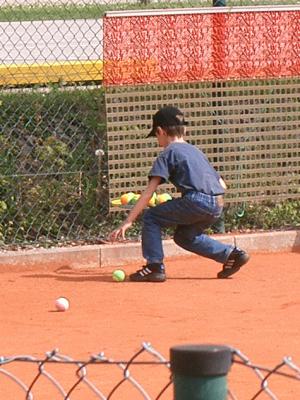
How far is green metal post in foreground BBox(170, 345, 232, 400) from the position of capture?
255cm

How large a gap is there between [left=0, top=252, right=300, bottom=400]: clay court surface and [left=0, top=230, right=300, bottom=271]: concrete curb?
0.08 meters

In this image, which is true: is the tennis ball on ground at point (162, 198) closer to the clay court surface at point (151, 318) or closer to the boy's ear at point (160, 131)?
the clay court surface at point (151, 318)

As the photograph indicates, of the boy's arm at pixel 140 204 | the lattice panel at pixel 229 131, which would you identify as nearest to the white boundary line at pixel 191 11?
the lattice panel at pixel 229 131

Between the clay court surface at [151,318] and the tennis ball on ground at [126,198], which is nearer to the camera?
the clay court surface at [151,318]

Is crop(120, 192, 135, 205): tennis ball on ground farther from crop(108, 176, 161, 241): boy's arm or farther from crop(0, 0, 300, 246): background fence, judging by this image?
crop(108, 176, 161, 241): boy's arm

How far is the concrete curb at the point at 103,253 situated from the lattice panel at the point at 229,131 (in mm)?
486

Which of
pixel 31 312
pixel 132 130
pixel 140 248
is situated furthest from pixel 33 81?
pixel 31 312

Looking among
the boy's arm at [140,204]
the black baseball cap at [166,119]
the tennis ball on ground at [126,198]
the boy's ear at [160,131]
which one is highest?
the black baseball cap at [166,119]

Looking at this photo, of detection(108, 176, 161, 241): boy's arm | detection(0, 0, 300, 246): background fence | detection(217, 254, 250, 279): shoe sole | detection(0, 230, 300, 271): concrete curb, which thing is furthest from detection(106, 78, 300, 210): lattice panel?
detection(217, 254, 250, 279): shoe sole

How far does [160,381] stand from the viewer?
18.7ft

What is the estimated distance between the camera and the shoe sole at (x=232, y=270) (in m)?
8.68

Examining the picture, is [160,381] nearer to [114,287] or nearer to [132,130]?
[114,287]

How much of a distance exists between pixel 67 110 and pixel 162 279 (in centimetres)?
204

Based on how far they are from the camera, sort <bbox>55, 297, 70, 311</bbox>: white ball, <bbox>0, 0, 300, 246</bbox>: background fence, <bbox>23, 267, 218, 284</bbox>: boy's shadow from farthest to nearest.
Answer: <bbox>0, 0, 300, 246</bbox>: background fence < <bbox>23, 267, 218, 284</bbox>: boy's shadow < <bbox>55, 297, 70, 311</bbox>: white ball
